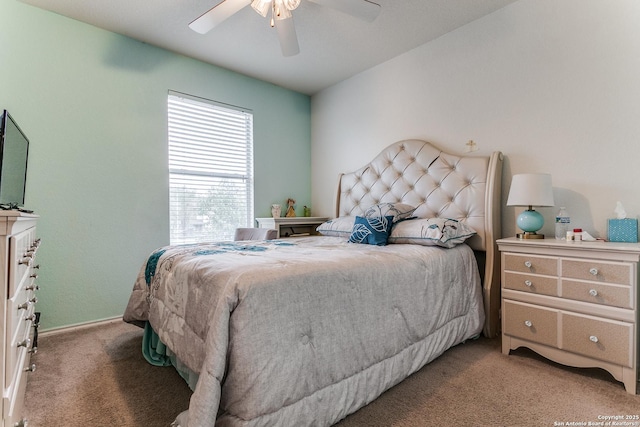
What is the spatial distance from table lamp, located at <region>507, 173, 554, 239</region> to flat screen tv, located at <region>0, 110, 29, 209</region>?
8.91 feet

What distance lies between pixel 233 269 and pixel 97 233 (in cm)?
210

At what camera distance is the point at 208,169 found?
335cm

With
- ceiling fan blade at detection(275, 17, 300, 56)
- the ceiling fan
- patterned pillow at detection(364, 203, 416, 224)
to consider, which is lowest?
patterned pillow at detection(364, 203, 416, 224)

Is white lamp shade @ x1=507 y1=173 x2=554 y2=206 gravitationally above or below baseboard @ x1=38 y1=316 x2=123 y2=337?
above

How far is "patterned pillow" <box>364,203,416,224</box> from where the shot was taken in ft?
8.09

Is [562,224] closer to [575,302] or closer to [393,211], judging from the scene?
[575,302]

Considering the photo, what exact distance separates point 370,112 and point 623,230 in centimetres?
233

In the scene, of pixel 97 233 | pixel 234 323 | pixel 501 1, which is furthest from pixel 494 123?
pixel 97 233

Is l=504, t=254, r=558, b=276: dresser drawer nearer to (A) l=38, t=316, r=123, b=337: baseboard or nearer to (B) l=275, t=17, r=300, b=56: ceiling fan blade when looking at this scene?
(B) l=275, t=17, r=300, b=56: ceiling fan blade

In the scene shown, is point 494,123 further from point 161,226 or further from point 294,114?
point 161,226

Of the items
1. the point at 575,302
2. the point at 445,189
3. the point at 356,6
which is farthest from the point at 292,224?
the point at 575,302

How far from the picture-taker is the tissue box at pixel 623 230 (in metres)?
1.78

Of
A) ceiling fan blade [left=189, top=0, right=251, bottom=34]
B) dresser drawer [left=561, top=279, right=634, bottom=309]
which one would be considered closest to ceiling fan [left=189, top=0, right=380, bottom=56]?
ceiling fan blade [left=189, top=0, right=251, bottom=34]

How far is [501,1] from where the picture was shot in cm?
232
